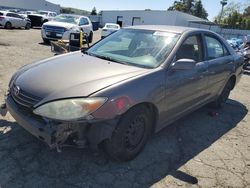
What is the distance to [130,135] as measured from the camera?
10.4 feet

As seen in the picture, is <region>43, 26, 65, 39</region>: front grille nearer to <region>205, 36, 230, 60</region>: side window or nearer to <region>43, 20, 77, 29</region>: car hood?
<region>43, 20, 77, 29</region>: car hood

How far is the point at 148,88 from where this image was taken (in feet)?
10.1

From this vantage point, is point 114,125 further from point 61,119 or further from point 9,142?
point 9,142

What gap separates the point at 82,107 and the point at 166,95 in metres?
1.24

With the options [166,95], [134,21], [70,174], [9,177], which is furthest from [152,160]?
[134,21]

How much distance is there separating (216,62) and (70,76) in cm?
276

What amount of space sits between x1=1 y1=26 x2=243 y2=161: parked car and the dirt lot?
271 millimetres

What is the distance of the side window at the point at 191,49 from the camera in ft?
12.4

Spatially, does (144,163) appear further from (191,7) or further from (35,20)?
(191,7)

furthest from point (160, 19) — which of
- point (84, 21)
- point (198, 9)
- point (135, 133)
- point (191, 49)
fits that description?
point (135, 133)

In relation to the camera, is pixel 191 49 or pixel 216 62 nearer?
pixel 191 49

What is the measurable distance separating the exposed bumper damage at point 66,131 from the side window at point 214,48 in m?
2.57

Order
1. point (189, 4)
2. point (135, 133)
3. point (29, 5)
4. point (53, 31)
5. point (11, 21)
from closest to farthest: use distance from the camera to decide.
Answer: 1. point (135, 133)
2. point (53, 31)
3. point (11, 21)
4. point (29, 5)
5. point (189, 4)

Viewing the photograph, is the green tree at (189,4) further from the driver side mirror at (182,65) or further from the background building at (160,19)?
the driver side mirror at (182,65)
